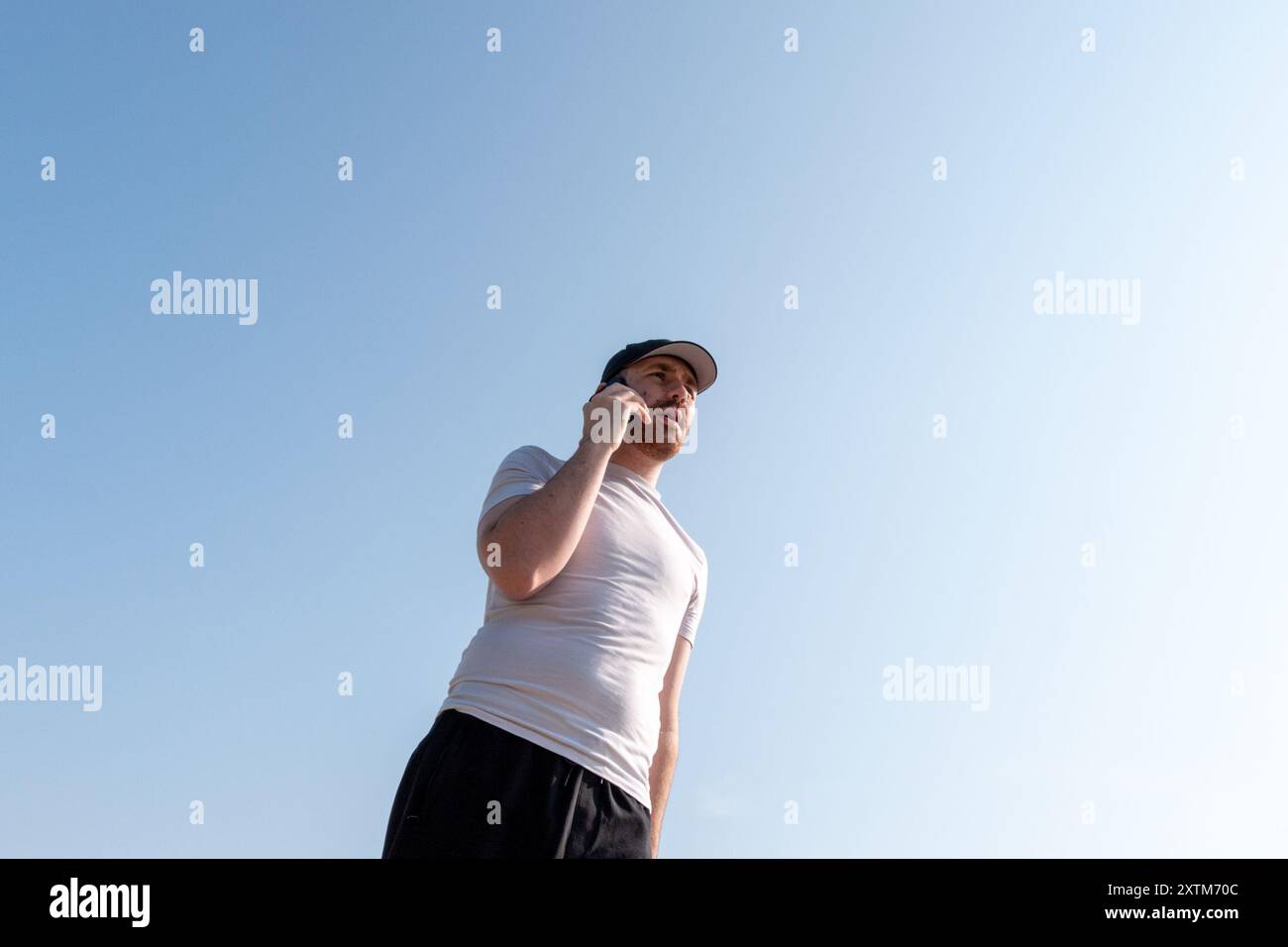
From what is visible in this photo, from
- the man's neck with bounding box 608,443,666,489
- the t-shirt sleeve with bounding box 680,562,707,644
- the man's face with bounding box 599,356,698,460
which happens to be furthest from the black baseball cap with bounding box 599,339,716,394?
the t-shirt sleeve with bounding box 680,562,707,644

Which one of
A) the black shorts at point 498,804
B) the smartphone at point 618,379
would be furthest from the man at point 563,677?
the smartphone at point 618,379

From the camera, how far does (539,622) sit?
329 cm

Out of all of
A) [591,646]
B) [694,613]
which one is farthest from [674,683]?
[591,646]

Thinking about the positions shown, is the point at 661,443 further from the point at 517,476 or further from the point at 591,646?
the point at 591,646

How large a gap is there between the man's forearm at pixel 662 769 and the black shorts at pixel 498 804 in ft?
1.55

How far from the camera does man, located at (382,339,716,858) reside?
301 centimetres

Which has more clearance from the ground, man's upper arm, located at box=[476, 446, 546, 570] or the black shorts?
man's upper arm, located at box=[476, 446, 546, 570]

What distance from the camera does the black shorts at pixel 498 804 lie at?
2961mm

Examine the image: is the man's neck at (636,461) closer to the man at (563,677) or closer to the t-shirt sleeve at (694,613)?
the man at (563,677)

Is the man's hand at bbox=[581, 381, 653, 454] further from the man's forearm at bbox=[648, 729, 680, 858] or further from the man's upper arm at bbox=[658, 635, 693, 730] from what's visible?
the man's forearm at bbox=[648, 729, 680, 858]

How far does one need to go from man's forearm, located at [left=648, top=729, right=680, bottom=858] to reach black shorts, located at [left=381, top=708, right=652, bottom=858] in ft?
1.55
